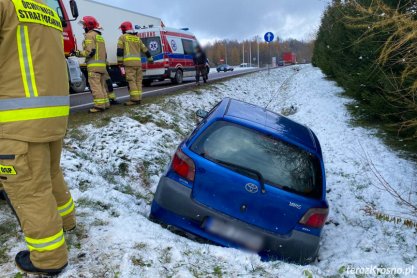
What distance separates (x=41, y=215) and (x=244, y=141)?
1954 mm

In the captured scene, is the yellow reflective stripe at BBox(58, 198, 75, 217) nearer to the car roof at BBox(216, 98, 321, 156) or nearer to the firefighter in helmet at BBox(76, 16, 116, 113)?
the car roof at BBox(216, 98, 321, 156)

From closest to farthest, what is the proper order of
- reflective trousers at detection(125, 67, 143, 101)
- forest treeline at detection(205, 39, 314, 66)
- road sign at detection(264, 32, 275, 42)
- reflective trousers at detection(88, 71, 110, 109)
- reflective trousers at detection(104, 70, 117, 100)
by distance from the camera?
reflective trousers at detection(88, 71, 110, 109)
reflective trousers at detection(104, 70, 117, 100)
reflective trousers at detection(125, 67, 143, 101)
road sign at detection(264, 32, 275, 42)
forest treeline at detection(205, 39, 314, 66)

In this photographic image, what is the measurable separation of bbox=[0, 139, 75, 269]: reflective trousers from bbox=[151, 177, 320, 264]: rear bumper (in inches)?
45.3

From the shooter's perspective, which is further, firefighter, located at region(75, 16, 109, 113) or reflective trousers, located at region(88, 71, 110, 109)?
reflective trousers, located at region(88, 71, 110, 109)

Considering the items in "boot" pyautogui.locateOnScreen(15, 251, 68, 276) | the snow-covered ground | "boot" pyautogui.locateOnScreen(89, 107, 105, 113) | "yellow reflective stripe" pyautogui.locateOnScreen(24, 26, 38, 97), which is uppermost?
"yellow reflective stripe" pyautogui.locateOnScreen(24, 26, 38, 97)

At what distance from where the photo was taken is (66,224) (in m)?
3.31

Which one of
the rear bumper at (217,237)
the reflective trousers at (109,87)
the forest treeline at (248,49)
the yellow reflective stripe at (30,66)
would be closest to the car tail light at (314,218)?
the rear bumper at (217,237)

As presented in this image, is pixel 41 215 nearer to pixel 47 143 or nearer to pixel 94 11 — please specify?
pixel 47 143

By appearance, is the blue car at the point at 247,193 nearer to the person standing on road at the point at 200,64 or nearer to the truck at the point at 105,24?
the truck at the point at 105,24

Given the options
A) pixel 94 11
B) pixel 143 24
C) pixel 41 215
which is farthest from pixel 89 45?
pixel 143 24

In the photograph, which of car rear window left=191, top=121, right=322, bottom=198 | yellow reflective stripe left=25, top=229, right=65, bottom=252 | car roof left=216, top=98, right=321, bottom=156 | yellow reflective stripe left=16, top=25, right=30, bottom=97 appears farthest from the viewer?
car roof left=216, top=98, right=321, bottom=156

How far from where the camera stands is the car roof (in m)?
3.89

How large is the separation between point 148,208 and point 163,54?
13.1 meters

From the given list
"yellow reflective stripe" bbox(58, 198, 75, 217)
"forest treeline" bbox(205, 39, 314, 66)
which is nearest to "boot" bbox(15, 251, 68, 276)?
"yellow reflective stripe" bbox(58, 198, 75, 217)
